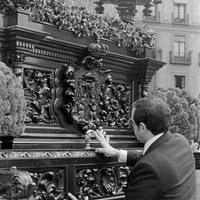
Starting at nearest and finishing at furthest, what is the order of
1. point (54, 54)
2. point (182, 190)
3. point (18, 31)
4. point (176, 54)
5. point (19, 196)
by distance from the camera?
1. point (182, 190)
2. point (19, 196)
3. point (18, 31)
4. point (54, 54)
5. point (176, 54)

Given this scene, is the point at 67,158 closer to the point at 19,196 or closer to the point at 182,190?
the point at 19,196

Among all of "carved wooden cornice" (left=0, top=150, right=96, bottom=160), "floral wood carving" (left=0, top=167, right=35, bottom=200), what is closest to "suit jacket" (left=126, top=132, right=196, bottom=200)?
"floral wood carving" (left=0, top=167, right=35, bottom=200)

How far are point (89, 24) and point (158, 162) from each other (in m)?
2.65

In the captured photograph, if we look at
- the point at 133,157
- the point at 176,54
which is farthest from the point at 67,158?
the point at 176,54

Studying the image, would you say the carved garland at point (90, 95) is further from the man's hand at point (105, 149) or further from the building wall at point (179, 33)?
the building wall at point (179, 33)

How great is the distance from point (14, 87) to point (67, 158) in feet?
2.23

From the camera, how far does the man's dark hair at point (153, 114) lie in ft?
9.25

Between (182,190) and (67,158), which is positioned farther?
(67,158)

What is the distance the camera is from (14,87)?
3.81m

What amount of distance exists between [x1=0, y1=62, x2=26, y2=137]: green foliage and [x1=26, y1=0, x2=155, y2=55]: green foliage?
0.83 meters

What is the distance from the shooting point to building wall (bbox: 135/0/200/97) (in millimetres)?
30777

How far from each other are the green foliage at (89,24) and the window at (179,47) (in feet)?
85.7

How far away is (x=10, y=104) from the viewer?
375 cm

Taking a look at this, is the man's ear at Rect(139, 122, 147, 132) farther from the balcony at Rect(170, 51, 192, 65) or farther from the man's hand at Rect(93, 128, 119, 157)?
the balcony at Rect(170, 51, 192, 65)
